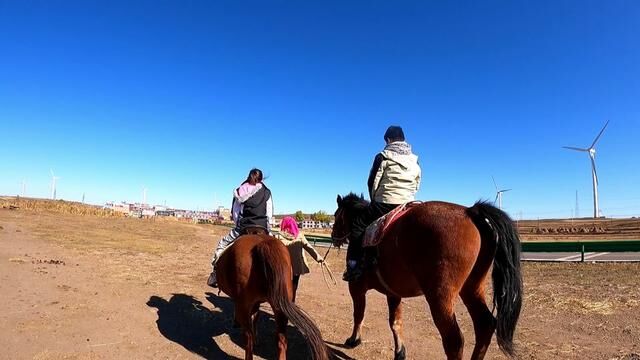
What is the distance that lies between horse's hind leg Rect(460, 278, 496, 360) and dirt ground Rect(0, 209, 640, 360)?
4.72ft

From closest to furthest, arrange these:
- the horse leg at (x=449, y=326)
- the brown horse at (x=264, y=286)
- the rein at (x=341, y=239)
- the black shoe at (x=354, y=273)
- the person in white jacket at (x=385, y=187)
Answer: the horse leg at (x=449, y=326) < the brown horse at (x=264, y=286) < the black shoe at (x=354, y=273) < the person in white jacket at (x=385, y=187) < the rein at (x=341, y=239)

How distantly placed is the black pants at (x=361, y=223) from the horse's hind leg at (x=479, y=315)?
146 cm

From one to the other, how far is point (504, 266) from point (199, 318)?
5.37 meters

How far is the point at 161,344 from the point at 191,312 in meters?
1.84

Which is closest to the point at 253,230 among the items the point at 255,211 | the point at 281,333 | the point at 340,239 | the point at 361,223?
the point at 255,211

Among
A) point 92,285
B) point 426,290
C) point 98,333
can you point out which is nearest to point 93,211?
point 92,285

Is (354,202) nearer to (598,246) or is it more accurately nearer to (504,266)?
(504,266)

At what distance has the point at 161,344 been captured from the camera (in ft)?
19.4

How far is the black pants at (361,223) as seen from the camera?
226 inches

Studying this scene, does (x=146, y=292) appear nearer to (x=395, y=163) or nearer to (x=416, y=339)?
(x=416, y=339)

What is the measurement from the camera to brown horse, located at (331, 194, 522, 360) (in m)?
4.21

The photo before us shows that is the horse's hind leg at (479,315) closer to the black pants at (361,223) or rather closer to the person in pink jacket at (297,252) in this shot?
the black pants at (361,223)

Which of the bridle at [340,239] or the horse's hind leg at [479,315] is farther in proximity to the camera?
the bridle at [340,239]

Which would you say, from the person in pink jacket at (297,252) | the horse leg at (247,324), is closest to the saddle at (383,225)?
the person in pink jacket at (297,252)
